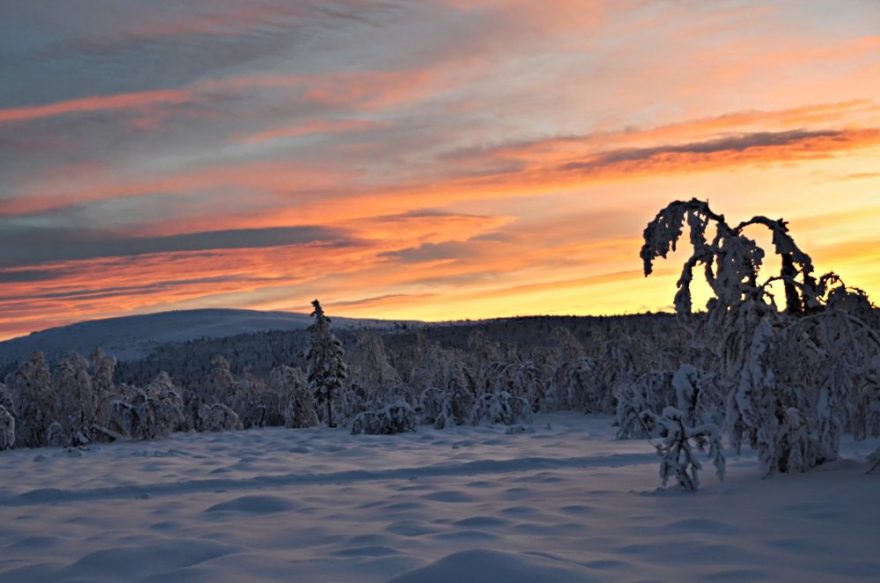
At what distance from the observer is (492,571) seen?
6227mm

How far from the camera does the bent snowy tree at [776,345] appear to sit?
415 inches

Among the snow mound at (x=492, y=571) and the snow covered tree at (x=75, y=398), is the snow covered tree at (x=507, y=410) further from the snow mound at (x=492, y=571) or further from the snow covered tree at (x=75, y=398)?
the snow mound at (x=492, y=571)

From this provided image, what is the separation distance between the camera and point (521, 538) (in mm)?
8000

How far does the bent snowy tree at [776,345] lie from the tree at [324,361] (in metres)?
31.1

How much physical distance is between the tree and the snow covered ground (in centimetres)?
2332

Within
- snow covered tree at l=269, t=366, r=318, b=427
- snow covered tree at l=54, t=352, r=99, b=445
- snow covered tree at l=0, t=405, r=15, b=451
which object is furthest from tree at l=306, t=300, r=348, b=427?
snow covered tree at l=0, t=405, r=15, b=451

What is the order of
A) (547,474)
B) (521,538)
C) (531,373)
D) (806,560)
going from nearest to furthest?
(806,560), (521,538), (547,474), (531,373)

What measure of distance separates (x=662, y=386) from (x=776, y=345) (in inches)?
679

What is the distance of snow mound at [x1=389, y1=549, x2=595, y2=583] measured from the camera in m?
6.11

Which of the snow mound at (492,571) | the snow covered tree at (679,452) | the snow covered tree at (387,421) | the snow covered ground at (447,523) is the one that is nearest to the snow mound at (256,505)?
the snow covered ground at (447,523)

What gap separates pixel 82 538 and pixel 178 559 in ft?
9.20

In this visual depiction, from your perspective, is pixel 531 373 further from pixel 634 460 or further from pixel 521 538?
pixel 521 538

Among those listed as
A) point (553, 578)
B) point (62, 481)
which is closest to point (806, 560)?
point (553, 578)

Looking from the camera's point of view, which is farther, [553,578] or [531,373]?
[531,373]
